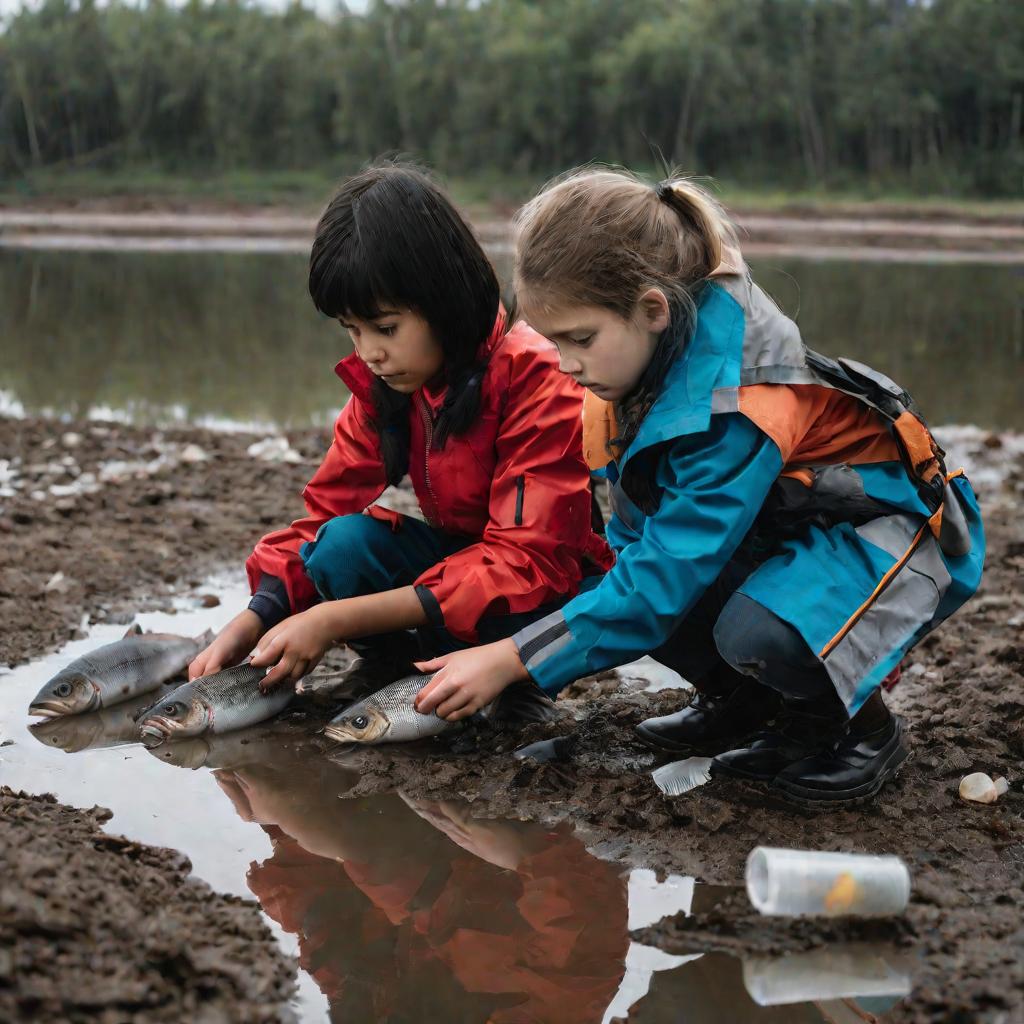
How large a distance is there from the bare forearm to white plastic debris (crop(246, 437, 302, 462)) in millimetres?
3240

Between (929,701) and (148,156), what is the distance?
5438 centimetres

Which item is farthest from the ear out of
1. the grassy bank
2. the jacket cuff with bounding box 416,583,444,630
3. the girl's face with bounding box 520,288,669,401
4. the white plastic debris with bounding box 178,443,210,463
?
the grassy bank

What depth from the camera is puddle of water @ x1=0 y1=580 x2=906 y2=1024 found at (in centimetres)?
229

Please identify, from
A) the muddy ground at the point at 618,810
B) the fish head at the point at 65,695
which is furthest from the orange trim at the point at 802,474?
the fish head at the point at 65,695

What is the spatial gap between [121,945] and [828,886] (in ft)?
4.01

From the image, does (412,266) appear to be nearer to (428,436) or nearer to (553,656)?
(428,436)

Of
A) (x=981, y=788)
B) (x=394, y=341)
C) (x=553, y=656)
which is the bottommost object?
(x=981, y=788)

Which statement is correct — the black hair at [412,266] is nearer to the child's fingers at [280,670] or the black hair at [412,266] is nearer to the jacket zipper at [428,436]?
the jacket zipper at [428,436]

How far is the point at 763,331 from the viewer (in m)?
2.89

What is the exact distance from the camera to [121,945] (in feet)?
7.07

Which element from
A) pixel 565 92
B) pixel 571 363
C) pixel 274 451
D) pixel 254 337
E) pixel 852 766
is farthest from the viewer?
pixel 565 92

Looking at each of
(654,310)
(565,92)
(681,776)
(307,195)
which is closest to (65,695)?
(681,776)

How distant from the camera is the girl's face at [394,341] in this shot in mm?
3318

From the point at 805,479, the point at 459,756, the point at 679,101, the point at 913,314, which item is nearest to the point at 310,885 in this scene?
the point at 459,756
